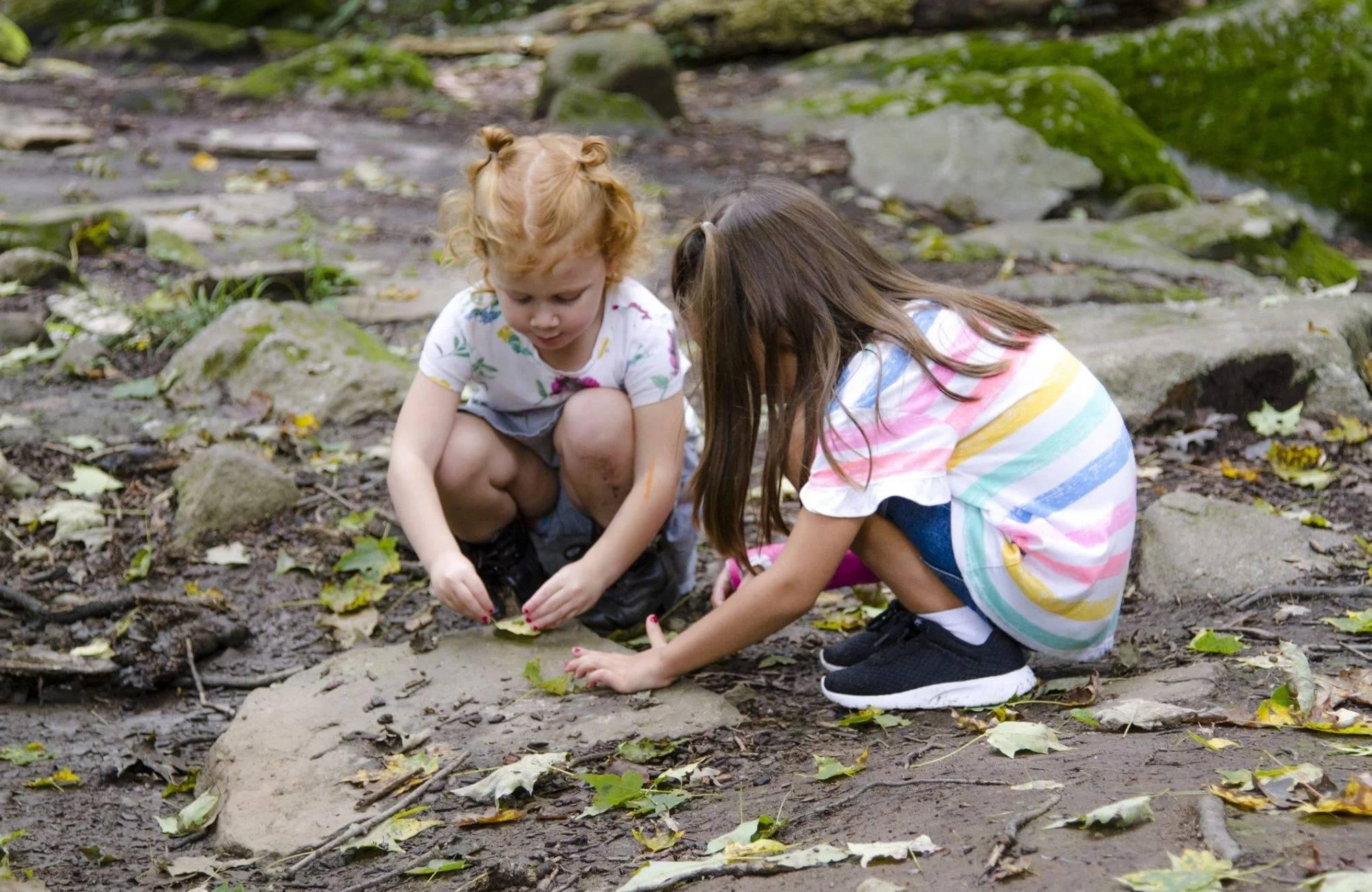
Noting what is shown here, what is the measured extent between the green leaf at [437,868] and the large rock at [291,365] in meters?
2.34

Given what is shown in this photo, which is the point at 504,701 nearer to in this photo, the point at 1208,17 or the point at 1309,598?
the point at 1309,598

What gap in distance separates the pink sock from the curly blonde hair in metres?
0.68

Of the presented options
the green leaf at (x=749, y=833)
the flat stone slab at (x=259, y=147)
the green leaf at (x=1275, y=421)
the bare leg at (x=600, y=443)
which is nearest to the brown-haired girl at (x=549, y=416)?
the bare leg at (x=600, y=443)

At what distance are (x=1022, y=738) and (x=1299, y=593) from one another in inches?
38.1

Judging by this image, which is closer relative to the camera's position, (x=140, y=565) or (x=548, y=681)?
(x=548, y=681)

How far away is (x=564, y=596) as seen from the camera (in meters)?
2.58

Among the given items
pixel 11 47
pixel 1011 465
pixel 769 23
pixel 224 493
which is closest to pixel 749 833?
pixel 1011 465

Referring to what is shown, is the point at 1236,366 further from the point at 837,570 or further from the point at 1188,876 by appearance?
the point at 1188,876

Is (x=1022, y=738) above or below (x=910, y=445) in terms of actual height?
below

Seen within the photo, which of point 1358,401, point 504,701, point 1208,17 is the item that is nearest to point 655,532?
point 504,701

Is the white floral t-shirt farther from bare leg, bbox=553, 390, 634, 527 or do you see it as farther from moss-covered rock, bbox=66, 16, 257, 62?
moss-covered rock, bbox=66, 16, 257, 62

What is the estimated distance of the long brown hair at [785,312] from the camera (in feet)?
7.39

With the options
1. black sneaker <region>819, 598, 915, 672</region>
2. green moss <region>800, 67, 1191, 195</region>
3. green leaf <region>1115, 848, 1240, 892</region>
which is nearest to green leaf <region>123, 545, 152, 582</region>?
black sneaker <region>819, 598, 915, 672</region>

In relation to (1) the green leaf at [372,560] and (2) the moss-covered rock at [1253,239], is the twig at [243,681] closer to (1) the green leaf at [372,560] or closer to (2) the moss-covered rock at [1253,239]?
(1) the green leaf at [372,560]
